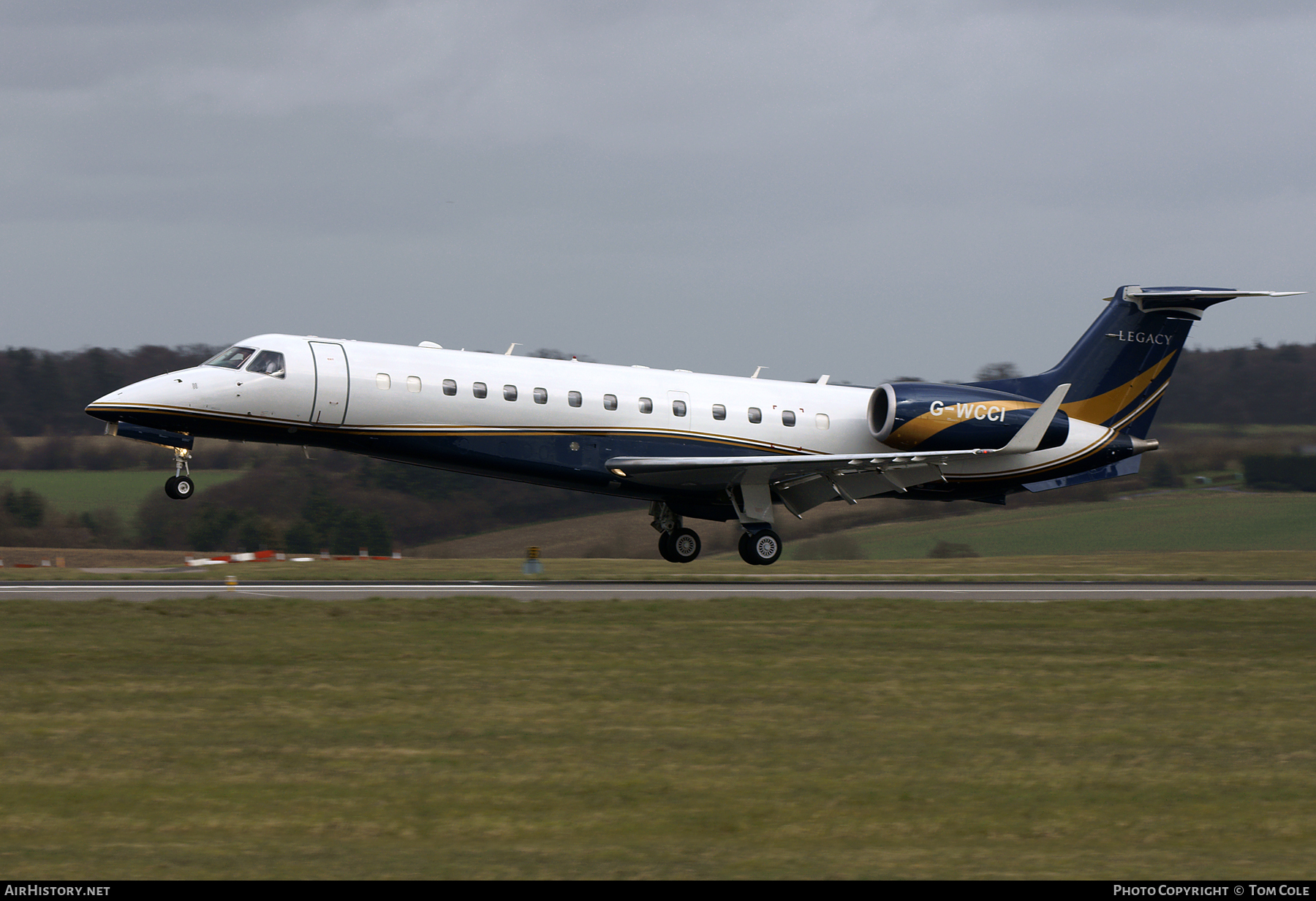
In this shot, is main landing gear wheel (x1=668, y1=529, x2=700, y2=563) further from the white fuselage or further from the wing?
the white fuselage

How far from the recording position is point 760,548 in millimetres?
26688

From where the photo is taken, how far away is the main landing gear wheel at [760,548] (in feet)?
87.5

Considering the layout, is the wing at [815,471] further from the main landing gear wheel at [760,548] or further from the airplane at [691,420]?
the main landing gear wheel at [760,548]

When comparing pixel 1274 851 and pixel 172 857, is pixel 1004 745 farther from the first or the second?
pixel 172 857

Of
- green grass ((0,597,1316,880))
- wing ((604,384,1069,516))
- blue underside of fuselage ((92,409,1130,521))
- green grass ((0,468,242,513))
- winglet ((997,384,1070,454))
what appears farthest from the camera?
green grass ((0,468,242,513))

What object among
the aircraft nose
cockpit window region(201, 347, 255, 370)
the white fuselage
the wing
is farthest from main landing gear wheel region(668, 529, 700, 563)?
the aircraft nose

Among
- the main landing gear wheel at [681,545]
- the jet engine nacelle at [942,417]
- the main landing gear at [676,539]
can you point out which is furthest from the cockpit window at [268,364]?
the jet engine nacelle at [942,417]

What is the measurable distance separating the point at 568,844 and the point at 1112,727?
517cm

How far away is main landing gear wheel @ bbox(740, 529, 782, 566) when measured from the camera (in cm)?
2666

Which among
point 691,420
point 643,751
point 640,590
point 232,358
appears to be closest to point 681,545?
point 691,420

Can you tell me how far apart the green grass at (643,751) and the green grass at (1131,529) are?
24342 mm

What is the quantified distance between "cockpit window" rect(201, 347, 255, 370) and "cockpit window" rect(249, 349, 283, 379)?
18cm

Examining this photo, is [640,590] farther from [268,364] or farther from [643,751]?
[643,751]
